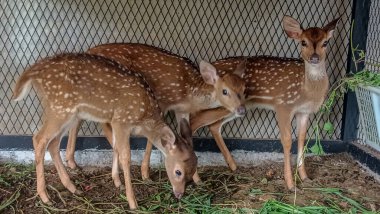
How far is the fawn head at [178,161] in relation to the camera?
13.2ft

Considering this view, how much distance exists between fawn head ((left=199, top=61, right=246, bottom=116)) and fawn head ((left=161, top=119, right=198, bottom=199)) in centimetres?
64

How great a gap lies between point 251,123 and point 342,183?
1.18m

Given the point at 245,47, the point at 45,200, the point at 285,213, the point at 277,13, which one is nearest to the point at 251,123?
the point at 245,47

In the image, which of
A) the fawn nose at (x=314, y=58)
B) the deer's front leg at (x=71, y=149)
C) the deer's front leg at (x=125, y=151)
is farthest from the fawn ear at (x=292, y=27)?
the deer's front leg at (x=71, y=149)

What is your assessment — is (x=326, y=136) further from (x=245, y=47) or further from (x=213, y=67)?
(x=213, y=67)

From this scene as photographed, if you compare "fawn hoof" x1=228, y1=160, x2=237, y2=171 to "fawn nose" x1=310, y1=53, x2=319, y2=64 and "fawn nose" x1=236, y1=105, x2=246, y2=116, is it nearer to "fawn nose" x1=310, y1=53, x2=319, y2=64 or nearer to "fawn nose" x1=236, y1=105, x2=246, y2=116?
"fawn nose" x1=236, y1=105, x2=246, y2=116

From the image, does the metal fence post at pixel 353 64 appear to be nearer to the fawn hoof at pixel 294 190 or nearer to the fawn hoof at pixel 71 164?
the fawn hoof at pixel 294 190

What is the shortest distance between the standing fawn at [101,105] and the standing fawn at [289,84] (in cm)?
82

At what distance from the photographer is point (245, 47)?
211 inches

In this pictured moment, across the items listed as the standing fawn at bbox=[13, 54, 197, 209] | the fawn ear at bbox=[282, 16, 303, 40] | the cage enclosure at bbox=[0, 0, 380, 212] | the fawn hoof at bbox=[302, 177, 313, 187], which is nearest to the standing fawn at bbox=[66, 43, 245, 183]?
the standing fawn at bbox=[13, 54, 197, 209]

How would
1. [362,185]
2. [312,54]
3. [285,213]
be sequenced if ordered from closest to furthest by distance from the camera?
1. [285,213]
2. [312,54]
3. [362,185]

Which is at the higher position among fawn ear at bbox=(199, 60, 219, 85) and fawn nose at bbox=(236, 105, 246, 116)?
fawn ear at bbox=(199, 60, 219, 85)

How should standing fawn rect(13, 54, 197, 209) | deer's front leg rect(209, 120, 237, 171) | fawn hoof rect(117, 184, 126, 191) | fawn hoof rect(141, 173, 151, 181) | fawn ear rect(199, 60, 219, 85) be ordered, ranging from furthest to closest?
1. deer's front leg rect(209, 120, 237, 171)
2. fawn hoof rect(141, 173, 151, 181)
3. fawn ear rect(199, 60, 219, 85)
4. fawn hoof rect(117, 184, 126, 191)
5. standing fawn rect(13, 54, 197, 209)

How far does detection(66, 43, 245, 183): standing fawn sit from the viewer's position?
4520mm
